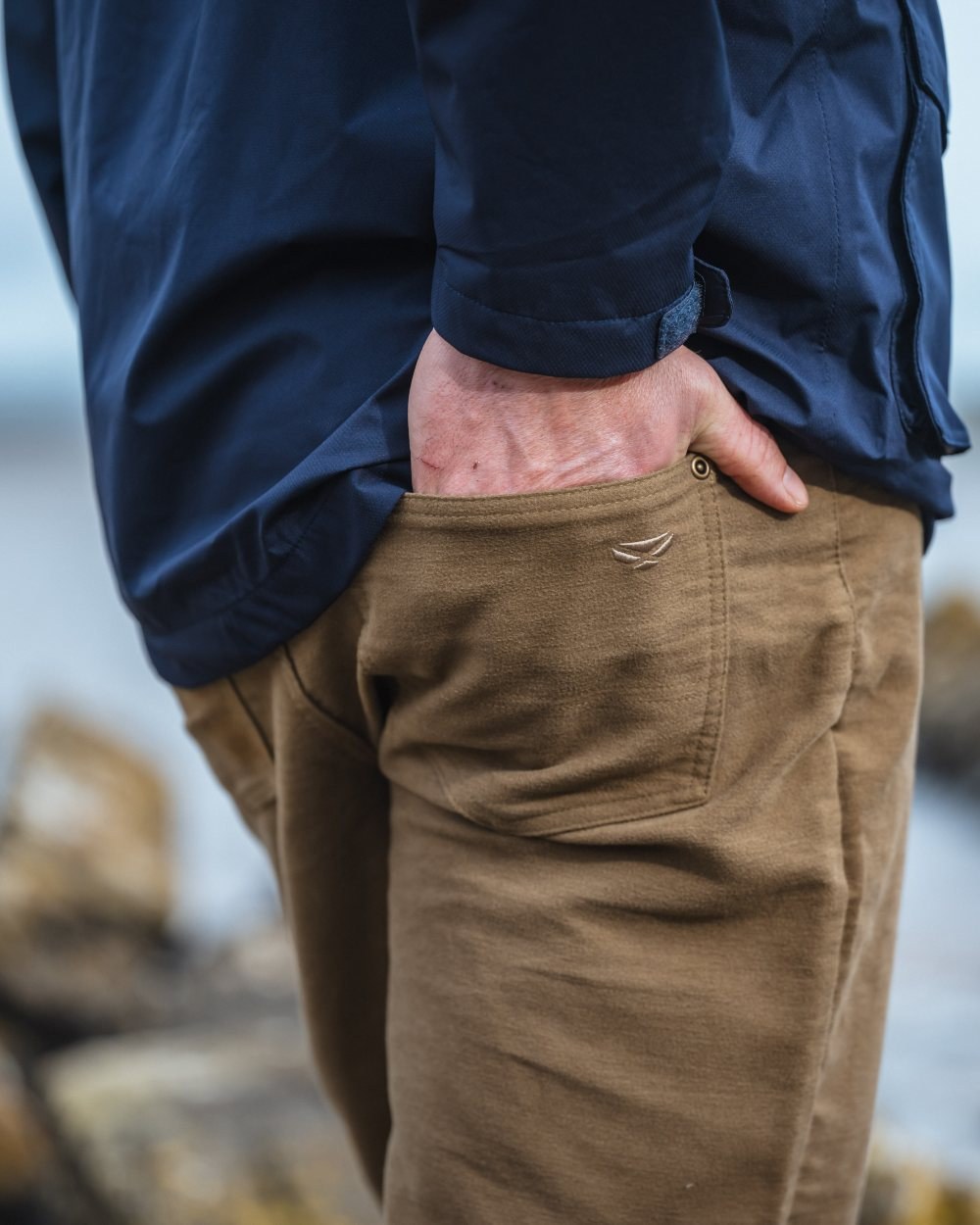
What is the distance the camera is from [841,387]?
1.12 meters

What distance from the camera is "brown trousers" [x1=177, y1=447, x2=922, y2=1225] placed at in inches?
41.5

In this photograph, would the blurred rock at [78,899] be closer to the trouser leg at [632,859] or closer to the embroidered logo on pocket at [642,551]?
the trouser leg at [632,859]

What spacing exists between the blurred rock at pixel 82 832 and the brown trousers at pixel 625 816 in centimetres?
282

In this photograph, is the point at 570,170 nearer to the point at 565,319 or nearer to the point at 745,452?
the point at 565,319

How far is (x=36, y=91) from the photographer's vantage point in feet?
4.88

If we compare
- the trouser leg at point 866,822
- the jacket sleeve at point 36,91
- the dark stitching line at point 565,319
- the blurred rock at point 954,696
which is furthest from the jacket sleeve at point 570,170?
the blurred rock at point 954,696

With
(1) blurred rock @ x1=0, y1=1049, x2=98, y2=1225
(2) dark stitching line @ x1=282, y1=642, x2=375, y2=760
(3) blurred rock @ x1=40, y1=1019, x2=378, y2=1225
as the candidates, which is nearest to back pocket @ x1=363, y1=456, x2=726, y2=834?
(2) dark stitching line @ x1=282, y1=642, x2=375, y2=760

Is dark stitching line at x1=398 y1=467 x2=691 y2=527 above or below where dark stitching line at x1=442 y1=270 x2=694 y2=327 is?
below

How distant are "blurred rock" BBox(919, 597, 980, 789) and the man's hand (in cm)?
436

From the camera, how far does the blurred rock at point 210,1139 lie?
7.59ft

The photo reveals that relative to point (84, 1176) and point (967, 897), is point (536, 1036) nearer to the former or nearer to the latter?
point (84, 1176)

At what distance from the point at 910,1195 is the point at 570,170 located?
6.03 ft

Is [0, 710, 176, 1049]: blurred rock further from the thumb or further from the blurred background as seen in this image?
the thumb

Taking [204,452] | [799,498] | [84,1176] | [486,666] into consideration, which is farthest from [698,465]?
[84,1176]
